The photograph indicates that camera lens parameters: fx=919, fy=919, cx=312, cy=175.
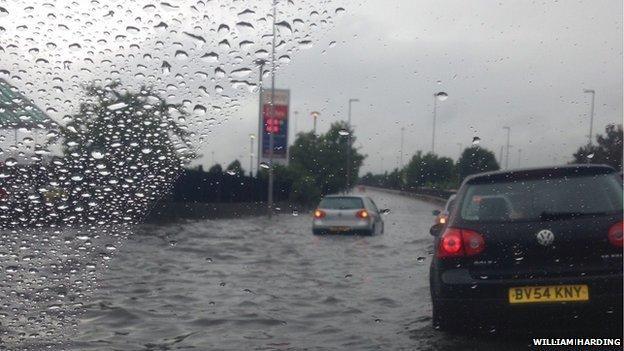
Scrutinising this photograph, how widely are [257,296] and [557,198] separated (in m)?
3.79

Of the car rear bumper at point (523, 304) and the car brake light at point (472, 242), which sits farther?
the car brake light at point (472, 242)

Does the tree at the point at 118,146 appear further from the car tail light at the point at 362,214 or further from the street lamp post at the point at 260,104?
the car tail light at the point at 362,214

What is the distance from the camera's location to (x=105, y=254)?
9.38 metres

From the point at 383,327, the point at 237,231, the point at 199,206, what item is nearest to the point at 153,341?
the point at 383,327

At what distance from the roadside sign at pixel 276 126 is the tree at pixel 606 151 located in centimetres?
270

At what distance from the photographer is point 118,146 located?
26.9 ft

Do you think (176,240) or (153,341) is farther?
(176,240)

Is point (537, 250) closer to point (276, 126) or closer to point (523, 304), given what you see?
point (523, 304)

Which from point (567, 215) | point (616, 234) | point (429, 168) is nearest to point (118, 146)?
point (429, 168)

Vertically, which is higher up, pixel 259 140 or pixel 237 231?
pixel 259 140

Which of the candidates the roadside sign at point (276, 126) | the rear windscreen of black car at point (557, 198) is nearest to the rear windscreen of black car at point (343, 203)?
the roadside sign at point (276, 126)

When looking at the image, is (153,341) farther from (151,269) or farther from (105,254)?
(151,269)

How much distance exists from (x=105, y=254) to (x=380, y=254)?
249 inches

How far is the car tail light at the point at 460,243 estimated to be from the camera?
6546mm
